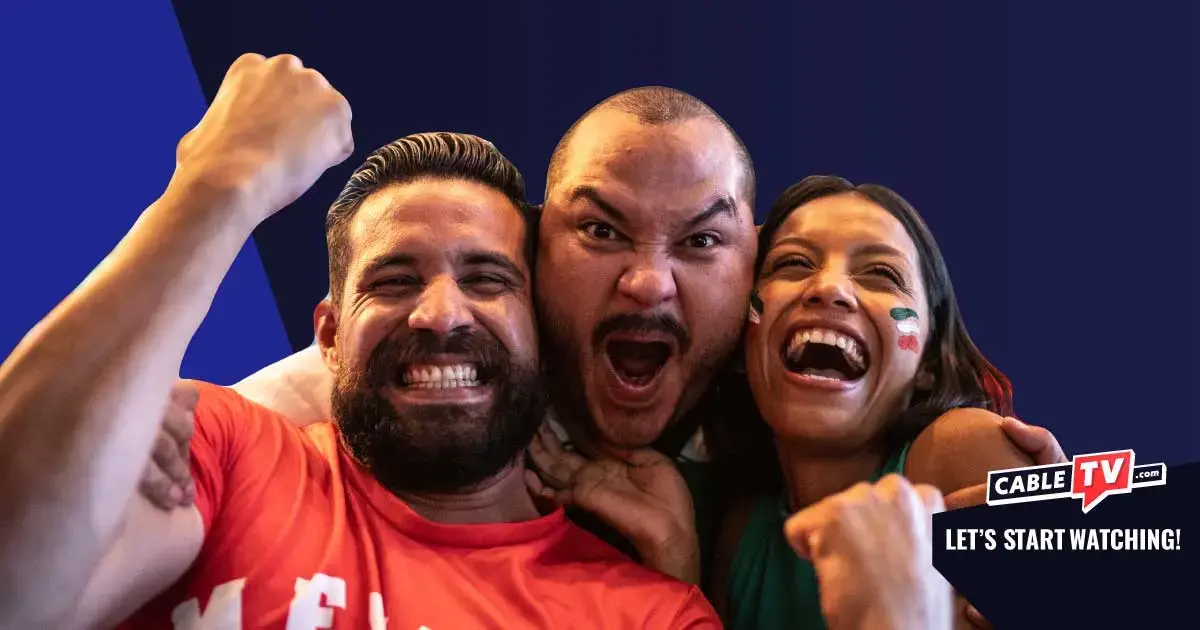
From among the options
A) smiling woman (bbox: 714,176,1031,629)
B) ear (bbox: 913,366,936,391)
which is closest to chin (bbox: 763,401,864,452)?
smiling woman (bbox: 714,176,1031,629)

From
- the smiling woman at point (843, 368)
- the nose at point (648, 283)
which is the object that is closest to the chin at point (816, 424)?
the smiling woman at point (843, 368)

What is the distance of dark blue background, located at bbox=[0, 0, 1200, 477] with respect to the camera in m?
2.54

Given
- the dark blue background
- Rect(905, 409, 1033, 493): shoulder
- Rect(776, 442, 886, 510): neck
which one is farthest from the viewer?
the dark blue background

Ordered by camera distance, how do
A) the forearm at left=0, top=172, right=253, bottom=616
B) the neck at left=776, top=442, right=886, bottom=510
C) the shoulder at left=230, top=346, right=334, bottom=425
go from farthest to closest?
the shoulder at left=230, top=346, right=334, bottom=425
the neck at left=776, top=442, right=886, bottom=510
the forearm at left=0, top=172, right=253, bottom=616

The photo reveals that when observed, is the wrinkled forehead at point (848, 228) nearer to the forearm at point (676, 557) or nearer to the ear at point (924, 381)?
the ear at point (924, 381)

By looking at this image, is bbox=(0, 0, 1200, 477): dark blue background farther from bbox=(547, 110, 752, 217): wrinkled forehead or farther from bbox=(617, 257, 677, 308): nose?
bbox=(617, 257, 677, 308): nose

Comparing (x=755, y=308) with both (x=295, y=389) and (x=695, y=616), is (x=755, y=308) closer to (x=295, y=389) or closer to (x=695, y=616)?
(x=695, y=616)

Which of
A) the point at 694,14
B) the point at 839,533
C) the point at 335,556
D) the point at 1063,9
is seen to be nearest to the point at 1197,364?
the point at 1063,9

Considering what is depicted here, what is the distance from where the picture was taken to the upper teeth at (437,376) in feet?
4.88

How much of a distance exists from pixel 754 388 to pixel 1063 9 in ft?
5.05

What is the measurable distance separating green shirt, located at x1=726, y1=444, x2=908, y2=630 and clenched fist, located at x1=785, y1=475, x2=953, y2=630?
28 centimetres

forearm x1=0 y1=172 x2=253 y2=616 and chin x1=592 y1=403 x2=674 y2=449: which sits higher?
forearm x1=0 y1=172 x2=253 y2=616

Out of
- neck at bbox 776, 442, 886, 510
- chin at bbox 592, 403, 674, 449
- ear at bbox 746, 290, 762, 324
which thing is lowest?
neck at bbox 776, 442, 886, 510

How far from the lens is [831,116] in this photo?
270cm
